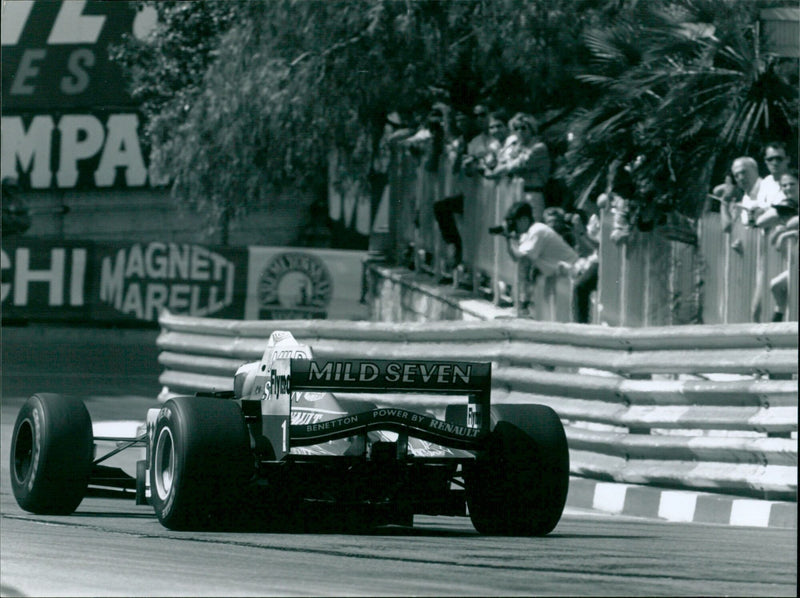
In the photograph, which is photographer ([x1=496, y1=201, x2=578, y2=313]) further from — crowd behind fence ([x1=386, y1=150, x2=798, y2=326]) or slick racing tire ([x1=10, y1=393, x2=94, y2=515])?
slick racing tire ([x1=10, y1=393, x2=94, y2=515])

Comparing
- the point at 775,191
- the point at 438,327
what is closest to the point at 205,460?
the point at 438,327

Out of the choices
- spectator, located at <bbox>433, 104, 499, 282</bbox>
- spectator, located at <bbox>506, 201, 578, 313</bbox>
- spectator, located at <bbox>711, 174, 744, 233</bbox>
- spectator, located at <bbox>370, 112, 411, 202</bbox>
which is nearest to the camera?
spectator, located at <bbox>711, 174, 744, 233</bbox>

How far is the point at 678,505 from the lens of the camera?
9.99 m

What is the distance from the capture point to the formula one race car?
23.4ft

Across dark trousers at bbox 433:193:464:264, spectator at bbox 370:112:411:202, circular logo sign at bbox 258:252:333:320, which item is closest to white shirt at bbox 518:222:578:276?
dark trousers at bbox 433:193:464:264

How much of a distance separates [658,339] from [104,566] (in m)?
5.22

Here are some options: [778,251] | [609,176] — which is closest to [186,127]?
[609,176]

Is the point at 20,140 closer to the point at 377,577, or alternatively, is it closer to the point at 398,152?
the point at 398,152

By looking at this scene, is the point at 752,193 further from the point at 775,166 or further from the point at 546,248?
the point at 546,248

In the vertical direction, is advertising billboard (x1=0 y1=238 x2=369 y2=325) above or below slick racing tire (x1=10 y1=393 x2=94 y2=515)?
below

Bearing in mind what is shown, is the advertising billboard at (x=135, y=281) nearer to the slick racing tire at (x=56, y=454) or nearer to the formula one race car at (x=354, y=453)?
the slick racing tire at (x=56, y=454)

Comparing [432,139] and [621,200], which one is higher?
[432,139]

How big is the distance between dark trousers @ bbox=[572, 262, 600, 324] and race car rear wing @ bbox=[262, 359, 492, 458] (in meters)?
6.22

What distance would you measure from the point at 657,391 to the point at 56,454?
12.8ft
